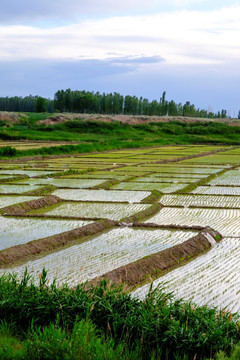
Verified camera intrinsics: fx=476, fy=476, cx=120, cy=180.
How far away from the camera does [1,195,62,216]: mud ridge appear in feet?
29.9

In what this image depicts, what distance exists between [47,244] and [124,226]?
1768mm

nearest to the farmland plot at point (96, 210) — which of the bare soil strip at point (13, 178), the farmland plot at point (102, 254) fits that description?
the farmland plot at point (102, 254)

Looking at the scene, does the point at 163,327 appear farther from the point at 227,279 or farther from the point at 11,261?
the point at 11,261

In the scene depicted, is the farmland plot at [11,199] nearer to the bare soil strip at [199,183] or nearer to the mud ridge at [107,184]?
the mud ridge at [107,184]

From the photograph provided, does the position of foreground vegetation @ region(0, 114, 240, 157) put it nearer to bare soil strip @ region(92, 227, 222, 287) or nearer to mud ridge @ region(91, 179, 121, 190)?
mud ridge @ region(91, 179, 121, 190)

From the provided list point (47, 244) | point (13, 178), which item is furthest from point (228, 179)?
point (47, 244)

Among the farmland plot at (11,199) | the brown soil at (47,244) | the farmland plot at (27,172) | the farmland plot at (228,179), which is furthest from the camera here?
the farmland plot at (27,172)

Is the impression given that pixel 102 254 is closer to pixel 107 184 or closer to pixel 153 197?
pixel 153 197

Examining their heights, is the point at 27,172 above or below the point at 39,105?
below

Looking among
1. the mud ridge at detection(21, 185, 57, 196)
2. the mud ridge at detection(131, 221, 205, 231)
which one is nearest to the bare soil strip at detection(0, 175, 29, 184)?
the mud ridge at detection(21, 185, 57, 196)

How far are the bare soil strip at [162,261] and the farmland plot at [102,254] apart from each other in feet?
0.75

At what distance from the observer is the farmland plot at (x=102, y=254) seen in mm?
5172

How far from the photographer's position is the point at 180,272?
5.32 m

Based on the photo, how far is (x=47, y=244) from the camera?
6375 millimetres
